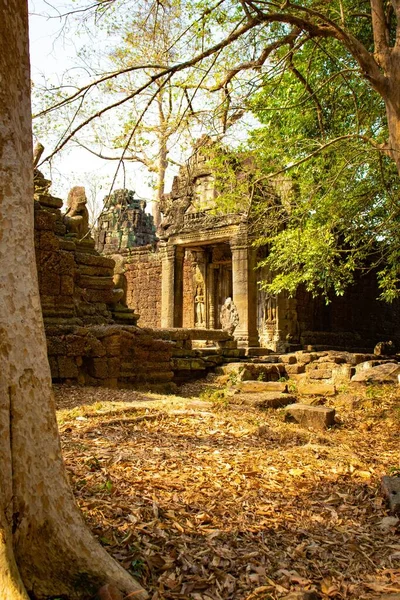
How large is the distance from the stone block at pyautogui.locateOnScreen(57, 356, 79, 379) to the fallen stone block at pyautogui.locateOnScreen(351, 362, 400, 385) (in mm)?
5684

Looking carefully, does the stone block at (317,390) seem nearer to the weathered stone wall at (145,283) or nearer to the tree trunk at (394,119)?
the tree trunk at (394,119)

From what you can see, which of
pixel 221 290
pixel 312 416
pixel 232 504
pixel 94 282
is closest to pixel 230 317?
pixel 221 290

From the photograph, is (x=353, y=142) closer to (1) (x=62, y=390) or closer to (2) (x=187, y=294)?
(1) (x=62, y=390)

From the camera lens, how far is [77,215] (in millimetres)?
10555

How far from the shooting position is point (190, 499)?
345 centimetres

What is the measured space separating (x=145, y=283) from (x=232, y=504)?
17.1 metres

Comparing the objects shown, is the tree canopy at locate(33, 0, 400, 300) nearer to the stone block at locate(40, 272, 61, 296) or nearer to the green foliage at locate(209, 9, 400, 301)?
the green foliage at locate(209, 9, 400, 301)

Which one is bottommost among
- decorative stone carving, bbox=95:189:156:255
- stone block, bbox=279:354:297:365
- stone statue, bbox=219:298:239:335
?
stone block, bbox=279:354:297:365

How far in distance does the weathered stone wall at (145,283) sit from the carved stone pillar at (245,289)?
206 inches

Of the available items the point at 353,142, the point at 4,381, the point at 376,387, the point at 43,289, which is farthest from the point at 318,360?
the point at 4,381

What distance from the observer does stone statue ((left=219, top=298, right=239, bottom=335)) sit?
569 inches

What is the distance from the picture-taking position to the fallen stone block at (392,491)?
3.59 meters

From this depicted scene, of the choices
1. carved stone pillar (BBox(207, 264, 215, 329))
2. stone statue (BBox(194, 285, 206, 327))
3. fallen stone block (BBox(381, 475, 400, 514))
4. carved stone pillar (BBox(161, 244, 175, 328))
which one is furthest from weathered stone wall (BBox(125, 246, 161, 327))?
fallen stone block (BBox(381, 475, 400, 514))

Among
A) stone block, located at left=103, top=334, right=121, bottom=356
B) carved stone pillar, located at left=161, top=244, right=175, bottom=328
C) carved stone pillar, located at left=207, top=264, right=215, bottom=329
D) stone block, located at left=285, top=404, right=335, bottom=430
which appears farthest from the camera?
carved stone pillar, located at left=207, top=264, right=215, bottom=329
